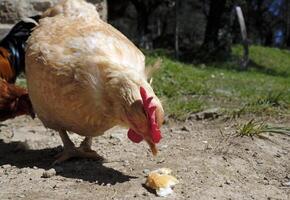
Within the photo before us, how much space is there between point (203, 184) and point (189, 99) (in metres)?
3.35

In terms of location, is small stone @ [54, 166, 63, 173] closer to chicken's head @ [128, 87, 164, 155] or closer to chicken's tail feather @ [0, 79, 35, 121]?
chicken's head @ [128, 87, 164, 155]

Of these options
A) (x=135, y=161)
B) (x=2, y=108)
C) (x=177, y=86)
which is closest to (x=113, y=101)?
(x=135, y=161)

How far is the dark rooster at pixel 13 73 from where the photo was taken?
5.13 m

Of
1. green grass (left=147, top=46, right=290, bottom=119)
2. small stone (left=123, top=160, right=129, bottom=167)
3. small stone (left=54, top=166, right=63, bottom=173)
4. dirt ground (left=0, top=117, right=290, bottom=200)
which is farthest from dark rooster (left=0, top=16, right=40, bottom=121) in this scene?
green grass (left=147, top=46, right=290, bottom=119)

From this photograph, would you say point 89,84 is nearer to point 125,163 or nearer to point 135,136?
point 135,136

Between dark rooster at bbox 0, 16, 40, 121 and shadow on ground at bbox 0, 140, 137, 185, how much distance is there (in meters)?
0.35

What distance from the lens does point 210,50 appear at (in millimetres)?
15680

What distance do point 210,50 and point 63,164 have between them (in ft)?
39.1

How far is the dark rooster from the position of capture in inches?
202

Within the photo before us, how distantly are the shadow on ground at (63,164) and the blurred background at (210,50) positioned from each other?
182cm

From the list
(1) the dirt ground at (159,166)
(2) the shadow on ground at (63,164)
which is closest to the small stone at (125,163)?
(1) the dirt ground at (159,166)

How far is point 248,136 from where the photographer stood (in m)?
4.95

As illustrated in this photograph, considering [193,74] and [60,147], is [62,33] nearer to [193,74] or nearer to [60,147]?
[60,147]

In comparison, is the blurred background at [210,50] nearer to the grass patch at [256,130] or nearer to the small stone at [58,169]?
the grass patch at [256,130]
